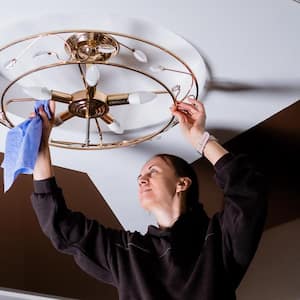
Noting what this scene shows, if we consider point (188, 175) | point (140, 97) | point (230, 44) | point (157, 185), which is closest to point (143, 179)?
point (157, 185)

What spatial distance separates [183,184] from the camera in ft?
6.48

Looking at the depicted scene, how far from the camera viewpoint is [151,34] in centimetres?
174

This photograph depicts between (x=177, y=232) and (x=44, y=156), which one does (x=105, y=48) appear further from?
(x=177, y=232)

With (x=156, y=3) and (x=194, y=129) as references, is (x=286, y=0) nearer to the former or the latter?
(x=156, y=3)

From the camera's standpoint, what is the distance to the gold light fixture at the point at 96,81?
175 cm

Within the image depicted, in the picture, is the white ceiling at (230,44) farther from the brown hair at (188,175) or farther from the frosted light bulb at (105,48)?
the brown hair at (188,175)

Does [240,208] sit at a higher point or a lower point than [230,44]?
lower

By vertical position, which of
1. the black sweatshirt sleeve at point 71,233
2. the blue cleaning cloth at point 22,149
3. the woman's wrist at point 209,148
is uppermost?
the woman's wrist at point 209,148

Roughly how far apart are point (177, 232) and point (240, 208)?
0.26 meters

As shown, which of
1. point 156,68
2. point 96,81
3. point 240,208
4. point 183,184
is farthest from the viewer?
point 183,184

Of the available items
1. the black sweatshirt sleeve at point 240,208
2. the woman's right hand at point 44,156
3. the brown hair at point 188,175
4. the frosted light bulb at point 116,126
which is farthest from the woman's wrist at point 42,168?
the black sweatshirt sleeve at point 240,208

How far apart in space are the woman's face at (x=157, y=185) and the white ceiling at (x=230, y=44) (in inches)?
11.2

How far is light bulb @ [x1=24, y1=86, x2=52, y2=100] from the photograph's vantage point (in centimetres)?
176

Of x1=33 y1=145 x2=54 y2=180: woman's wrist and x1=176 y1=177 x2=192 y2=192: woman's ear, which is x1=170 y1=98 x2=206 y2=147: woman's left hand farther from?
x1=33 y1=145 x2=54 y2=180: woman's wrist
